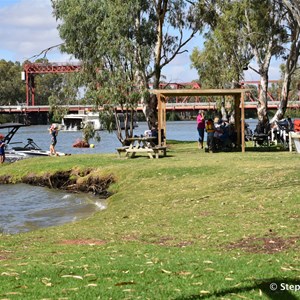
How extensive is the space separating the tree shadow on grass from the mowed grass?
0.01 m

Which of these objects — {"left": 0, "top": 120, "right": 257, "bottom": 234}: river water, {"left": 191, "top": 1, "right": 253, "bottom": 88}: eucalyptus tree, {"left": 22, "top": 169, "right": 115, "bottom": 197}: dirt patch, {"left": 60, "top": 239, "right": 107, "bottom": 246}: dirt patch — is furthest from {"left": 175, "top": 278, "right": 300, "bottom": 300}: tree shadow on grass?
{"left": 191, "top": 1, "right": 253, "bottom": 88}: eucalyptus tree

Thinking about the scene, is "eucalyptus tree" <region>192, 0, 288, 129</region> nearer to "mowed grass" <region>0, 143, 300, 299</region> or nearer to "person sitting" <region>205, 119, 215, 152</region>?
"person sitting" <region>205, 119, 215, 152</region>

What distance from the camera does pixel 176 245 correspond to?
31.7 feet

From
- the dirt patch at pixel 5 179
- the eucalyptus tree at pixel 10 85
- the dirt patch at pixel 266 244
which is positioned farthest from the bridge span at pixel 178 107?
the eucalyptus tree at pixel 10 85

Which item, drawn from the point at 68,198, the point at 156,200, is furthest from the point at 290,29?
the point at 156,200

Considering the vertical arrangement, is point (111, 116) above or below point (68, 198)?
above

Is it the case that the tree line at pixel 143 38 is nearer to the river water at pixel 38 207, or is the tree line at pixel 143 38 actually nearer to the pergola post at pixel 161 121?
the pergola post at pixel 161 121

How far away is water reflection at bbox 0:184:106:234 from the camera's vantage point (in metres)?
15.5

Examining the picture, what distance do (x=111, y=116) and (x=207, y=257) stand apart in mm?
24898

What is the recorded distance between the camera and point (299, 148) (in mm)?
24859

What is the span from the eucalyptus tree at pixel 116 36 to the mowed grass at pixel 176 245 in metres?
14.7

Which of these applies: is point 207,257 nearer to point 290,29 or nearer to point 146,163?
point 146,163

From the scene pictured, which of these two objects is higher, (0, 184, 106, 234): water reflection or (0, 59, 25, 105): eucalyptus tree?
(0, 59, 25, 105): eucalyptus tree

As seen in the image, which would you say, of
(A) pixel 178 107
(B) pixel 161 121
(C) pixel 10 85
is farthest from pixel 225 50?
(C) pixel 10 85
